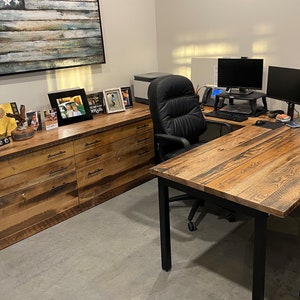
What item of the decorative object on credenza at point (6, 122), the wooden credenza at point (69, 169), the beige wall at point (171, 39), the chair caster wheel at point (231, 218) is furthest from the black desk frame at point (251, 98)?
the decorative object on credenza at point (6, 122)

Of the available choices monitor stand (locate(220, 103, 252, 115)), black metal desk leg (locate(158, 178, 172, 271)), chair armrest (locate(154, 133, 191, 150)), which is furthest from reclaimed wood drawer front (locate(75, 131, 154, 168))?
black metal desk leg (locate(158, 178, 172, 271))

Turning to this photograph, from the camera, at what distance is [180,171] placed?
201 centimetres

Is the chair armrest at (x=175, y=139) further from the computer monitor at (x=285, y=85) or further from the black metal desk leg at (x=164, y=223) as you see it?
the computer monitor at (x=285, y=85)

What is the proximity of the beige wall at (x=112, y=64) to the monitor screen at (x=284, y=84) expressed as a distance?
5.23 feet

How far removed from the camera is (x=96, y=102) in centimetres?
356

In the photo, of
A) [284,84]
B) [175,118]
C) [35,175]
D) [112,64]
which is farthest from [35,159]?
[284,84]

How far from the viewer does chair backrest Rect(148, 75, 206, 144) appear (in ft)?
9.16

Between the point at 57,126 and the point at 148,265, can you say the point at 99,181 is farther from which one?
the point at 148,265

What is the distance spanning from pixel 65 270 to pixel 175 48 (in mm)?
2734

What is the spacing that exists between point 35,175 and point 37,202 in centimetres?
23

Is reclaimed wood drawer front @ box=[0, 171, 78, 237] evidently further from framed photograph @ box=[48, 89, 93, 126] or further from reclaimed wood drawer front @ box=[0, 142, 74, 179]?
framed photograph @ box=[48, 89, 93, 126]

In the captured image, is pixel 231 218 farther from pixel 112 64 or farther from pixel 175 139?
pixel 112 64

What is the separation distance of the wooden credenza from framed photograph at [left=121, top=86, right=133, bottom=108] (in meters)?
0.12

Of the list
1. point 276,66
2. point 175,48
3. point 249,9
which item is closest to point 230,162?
point 276,66
